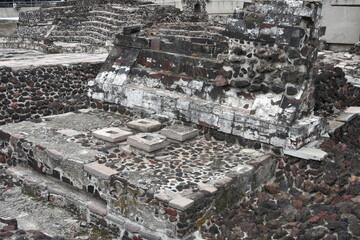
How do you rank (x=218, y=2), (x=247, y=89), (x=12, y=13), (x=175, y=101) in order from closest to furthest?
(x=247, y=89) → (x=175, y=101) → (x=218, y=2) → (x=12, y=13)

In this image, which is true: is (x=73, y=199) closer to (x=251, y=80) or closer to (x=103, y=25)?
Result: (x=251, y=80)

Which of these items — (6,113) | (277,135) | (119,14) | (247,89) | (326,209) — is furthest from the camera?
(119,14)

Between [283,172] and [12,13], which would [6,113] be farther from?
[12,13]

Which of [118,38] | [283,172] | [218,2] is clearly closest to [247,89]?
[283,172]

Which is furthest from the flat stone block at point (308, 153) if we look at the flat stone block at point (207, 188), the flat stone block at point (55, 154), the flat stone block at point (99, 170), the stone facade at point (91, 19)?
the stone facade at point (91, 19)

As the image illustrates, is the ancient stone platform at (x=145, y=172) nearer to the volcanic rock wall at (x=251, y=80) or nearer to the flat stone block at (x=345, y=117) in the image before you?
the volcanic rock wall at (x=251, y=80)

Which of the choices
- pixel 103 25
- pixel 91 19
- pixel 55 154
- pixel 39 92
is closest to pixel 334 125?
pixel 55 154
